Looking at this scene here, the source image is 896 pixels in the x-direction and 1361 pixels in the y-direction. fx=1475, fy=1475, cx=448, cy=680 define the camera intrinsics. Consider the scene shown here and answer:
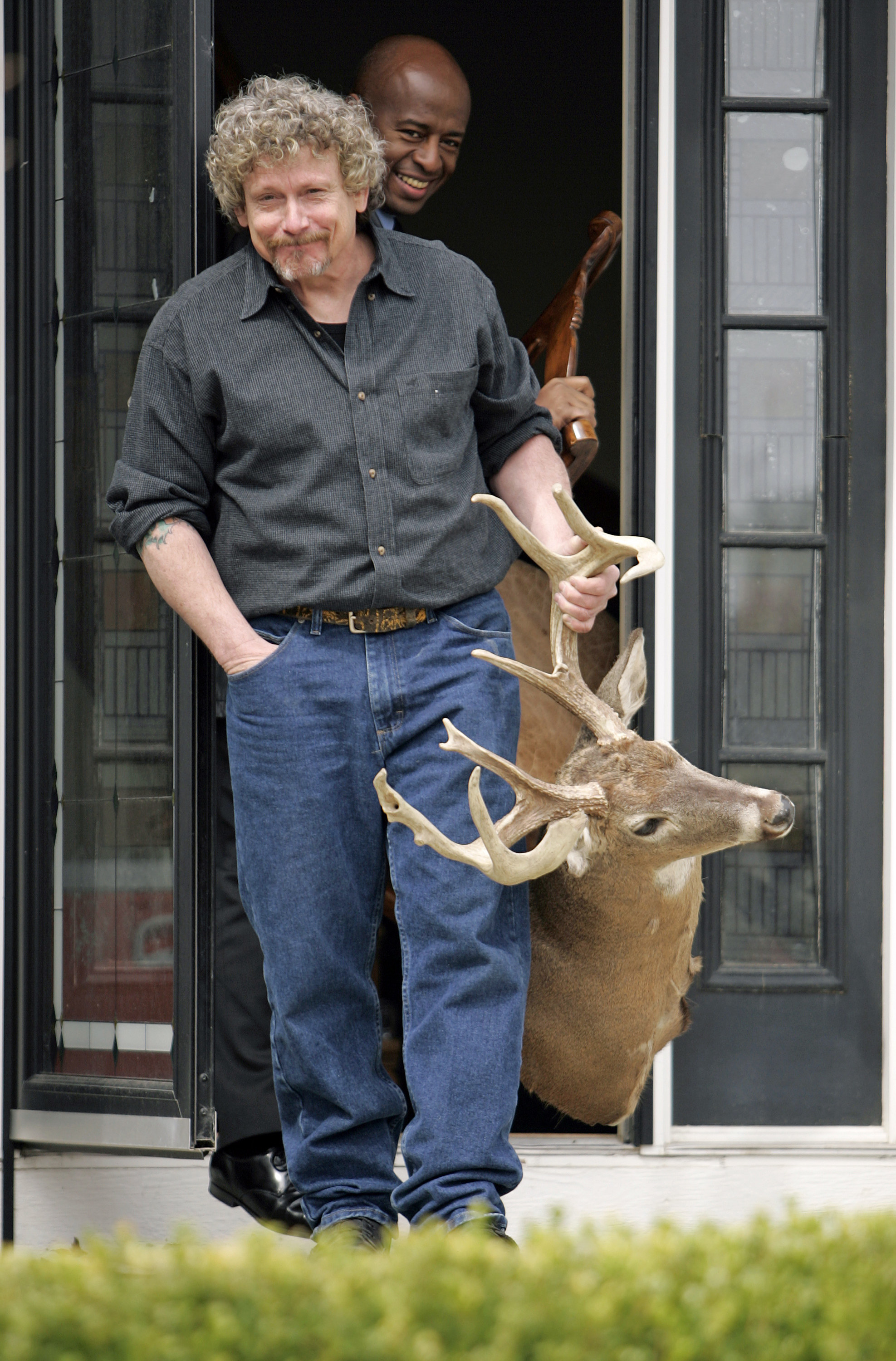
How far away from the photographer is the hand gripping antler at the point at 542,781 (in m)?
2.47

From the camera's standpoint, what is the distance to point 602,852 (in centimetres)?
272

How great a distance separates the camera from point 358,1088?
8.55 feet

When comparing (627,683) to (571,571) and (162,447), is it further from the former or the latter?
(162,447)

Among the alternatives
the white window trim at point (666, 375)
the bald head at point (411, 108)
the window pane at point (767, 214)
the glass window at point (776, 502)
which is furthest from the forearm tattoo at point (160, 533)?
the window pane at point (767, 214)

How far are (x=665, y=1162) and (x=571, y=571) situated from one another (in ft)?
5.25

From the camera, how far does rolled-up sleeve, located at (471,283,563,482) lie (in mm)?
2787

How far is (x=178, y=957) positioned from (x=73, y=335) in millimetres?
1424

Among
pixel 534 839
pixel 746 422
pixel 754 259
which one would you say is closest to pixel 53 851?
pixel 534 839

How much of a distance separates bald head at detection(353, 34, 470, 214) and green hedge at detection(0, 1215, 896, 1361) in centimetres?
265

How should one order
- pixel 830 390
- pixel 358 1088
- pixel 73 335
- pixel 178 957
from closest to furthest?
pixel 358 1088 < pixel 178 957 < pixel 73 335 < pixel 830 390

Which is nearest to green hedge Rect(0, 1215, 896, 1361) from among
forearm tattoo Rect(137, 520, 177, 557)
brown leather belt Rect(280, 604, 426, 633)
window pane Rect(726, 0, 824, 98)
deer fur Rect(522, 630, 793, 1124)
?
deer fur Rect(522, 630, 793, 1124)

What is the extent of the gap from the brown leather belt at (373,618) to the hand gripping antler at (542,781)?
148mm

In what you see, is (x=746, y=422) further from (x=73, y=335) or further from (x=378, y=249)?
(x=73, y=335)

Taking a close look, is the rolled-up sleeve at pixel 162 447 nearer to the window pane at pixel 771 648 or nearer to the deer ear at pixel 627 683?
the deer ear at pixel 627 683
